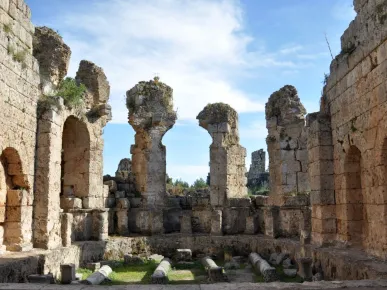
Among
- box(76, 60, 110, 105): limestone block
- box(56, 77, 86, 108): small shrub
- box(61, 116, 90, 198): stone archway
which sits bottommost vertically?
box(61, 116, 90, 198): stone archway

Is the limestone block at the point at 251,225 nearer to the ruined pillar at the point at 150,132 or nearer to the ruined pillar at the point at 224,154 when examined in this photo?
the ruined pillar at the point at 224,154

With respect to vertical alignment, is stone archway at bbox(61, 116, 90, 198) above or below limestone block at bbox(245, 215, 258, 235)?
above

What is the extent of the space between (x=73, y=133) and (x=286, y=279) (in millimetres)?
8448

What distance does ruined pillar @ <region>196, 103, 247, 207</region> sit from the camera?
16469mm

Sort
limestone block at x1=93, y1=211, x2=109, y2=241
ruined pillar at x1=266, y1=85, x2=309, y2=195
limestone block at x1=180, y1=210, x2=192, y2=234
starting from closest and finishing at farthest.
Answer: limestone block at x1=93, y1=211, x2=109, y2=241 → ruined pillar at x1=266, y1=85, x2=309, y2=195 → limestone block at x1=180, y1=210, x2=192, y2=234

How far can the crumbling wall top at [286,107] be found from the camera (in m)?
16.0

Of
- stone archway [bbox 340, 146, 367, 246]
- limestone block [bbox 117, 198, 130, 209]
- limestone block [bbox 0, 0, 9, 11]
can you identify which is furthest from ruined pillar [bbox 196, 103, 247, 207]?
limestone block [bbox 0, 0, 9, 11]

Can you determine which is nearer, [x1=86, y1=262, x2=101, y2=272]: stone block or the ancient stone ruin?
the ancient stone ruin

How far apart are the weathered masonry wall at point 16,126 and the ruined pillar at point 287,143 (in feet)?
27.6

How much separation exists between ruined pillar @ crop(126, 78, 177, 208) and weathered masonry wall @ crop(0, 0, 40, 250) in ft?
19.8

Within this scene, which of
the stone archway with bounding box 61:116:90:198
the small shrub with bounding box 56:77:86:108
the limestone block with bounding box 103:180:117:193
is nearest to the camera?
the small shrub with bounding box 56:77:86:108

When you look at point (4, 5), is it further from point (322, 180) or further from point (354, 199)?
point (354, 199)

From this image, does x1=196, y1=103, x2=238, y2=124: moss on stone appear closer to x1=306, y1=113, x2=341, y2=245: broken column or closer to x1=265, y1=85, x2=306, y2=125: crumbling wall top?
x1=265, y1=85, x2=306, y2=125: crumbling wall top

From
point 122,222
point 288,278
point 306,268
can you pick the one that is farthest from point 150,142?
point 306,268
